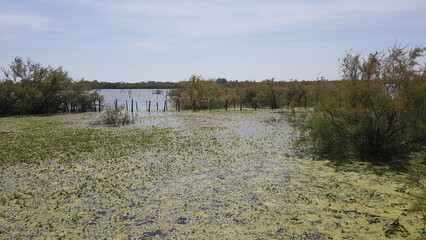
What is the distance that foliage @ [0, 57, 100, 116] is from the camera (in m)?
27.7

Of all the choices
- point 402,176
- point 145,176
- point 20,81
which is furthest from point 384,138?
point 20,81

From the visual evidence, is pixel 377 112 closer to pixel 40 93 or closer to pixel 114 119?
pixel 114 119

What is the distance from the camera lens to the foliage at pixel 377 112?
9.85m

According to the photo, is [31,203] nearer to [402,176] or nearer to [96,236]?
[96,236]

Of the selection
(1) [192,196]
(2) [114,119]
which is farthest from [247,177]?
(2) [114,119]

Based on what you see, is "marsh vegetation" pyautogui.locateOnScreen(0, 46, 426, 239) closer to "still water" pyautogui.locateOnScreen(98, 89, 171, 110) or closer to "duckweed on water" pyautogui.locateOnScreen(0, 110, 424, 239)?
"duckweed on water" pyautogui.locateOnScreen(0, 110, 424, 239)

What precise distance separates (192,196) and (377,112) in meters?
6.66

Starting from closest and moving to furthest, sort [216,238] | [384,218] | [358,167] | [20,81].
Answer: [216,238], [384,218], [358,167], [20,81]

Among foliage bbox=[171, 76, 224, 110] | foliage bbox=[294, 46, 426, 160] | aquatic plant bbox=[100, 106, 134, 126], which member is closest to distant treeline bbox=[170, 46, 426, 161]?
foliage bbox=[294, 46, 426, 160]

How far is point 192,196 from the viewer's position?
7227 mm

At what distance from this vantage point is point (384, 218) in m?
5.82

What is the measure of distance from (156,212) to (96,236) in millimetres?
1295

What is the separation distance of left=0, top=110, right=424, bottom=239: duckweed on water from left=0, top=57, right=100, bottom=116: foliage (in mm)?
17596

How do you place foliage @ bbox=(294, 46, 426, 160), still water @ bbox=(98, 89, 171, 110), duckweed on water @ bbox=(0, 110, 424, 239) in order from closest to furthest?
duckweed on water @ bbox=(0, 110, 424, 239)
foliage @ bbox=(294, 46, 426, 160)
still water @ bbox=(98, 89, 171, 110)
